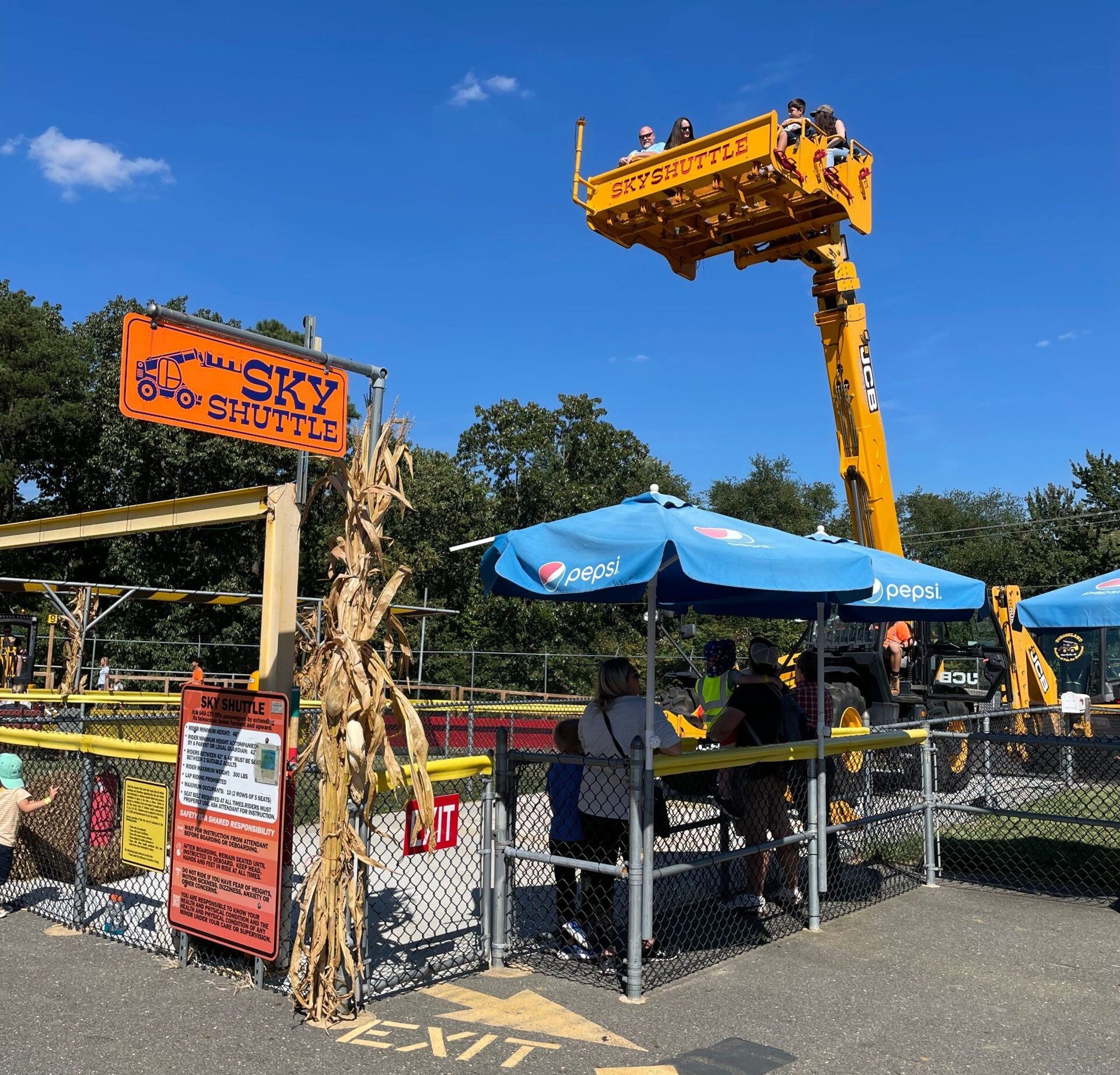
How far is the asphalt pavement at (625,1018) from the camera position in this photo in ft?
14.1

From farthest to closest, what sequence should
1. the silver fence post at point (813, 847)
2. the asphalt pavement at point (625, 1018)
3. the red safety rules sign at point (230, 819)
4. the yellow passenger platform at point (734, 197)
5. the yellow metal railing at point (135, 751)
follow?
the yellow passenger platform at point (734, 197) → the silver fence post at point (813, 847) → the yellow metal railing at point (135, 751) → the red safety rules sign at point (230, 819) → the asphalt pavement at point (625, 1018)

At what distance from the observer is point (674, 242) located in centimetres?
1347

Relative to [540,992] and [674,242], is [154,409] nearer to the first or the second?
[540,992]

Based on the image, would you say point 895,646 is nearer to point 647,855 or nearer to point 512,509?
point 647,855

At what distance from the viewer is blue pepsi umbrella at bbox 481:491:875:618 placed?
4867 mm

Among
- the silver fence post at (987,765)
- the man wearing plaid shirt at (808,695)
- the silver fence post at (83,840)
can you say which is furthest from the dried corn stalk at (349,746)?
the silver fence post at (987,765)

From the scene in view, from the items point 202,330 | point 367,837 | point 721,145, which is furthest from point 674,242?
point 367,837

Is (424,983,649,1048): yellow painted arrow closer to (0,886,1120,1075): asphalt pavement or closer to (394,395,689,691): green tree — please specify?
(0,886,1120,1075): asphalt pavement

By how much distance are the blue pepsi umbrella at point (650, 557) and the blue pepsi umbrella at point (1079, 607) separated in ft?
8.69

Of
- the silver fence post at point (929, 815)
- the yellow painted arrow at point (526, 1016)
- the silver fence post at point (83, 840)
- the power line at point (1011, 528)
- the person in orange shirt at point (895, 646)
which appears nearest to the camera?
the yellow painted arrow at point (526, 1016)

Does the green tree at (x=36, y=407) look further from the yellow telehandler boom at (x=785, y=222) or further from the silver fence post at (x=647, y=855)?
the silver fence post at (x=647, y=855)

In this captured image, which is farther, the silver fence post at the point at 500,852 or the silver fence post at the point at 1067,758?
the silver fence post at the point at 1067,758

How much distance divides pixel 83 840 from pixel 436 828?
8.36ft

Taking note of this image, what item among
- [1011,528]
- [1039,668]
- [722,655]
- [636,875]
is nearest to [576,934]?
[636,875]
